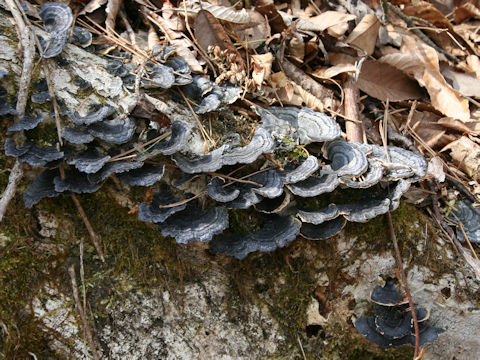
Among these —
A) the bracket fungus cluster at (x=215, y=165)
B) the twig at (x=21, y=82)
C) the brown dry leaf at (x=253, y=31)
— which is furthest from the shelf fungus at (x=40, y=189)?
the brown dry leaf at (x=253, y=31)

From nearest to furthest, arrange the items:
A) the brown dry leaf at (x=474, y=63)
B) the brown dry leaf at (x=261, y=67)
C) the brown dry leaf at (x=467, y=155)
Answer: the brown dry leaf at (x=261, y=67) < the brown dry leaf at (x=467, y=155) < the brown dry leaf at (x=474, y=63)

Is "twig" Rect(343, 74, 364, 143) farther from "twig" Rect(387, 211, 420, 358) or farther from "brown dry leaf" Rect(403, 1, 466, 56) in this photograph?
"brown dry leaf" Rect(403, 1, 466, 56)

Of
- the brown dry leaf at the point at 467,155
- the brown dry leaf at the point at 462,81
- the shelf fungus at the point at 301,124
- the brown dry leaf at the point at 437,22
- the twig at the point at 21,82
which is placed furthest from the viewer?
the brown dry leaf at the point at 437,22

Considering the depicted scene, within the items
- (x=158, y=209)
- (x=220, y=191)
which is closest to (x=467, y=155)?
(x=220, y=191)

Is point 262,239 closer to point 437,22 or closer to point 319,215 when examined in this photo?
point 319,215

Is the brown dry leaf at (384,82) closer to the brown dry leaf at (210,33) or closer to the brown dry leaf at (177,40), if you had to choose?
the brown dry leaf at (210,33)

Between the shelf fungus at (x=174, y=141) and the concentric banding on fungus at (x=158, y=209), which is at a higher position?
the shelf fungus at (x=174, y=141)
